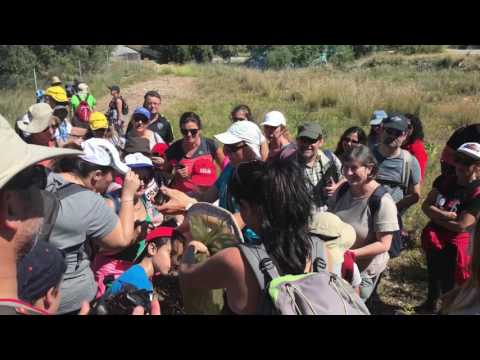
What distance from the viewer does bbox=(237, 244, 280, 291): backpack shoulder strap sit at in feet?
5.21

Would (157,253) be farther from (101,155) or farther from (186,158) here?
(186,158)

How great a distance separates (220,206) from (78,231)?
4.25ft

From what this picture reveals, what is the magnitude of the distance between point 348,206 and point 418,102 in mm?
11984

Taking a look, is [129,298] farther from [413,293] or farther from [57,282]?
[413,293]

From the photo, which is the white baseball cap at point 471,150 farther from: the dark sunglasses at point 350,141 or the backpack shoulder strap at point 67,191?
the backpack shoulder strap at point 67,191

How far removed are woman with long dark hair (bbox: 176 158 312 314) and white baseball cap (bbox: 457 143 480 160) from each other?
180 cm

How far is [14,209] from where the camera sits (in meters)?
1.29

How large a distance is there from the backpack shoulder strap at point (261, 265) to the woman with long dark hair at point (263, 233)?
20 mm

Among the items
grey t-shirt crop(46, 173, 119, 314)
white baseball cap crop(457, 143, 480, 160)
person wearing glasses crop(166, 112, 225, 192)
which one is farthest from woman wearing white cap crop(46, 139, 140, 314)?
white baseball cap crop(457, 143, 480, 160)

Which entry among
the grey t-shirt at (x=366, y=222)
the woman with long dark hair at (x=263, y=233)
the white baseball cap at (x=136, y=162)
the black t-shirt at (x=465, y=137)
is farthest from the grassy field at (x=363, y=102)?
the woman with long dark hair at (x=263, y=233)

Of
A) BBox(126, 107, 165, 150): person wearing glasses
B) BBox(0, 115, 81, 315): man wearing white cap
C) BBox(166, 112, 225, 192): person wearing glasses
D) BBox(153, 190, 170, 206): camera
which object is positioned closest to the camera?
BBox(0, 115, 81, 315): man wearing white cap

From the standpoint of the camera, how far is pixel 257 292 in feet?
5.22

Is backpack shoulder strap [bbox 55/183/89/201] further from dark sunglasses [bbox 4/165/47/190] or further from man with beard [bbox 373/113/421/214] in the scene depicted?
man with beard [bbox 373/113/421/214]

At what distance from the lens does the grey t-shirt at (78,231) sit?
205 cm
